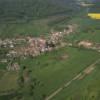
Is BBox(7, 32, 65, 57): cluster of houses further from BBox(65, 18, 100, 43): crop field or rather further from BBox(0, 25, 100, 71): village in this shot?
BBox(65, 18, 100, 43): crop field

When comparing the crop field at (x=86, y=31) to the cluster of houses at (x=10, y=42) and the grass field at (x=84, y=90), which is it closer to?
the cluster of houses at (x=10, y=42)

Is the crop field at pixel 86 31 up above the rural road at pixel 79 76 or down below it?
above

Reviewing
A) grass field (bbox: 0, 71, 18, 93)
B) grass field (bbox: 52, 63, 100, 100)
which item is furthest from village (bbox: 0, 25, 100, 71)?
grass field (bbox: 52, 63, 100, 100)

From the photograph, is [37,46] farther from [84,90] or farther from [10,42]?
[84,90]

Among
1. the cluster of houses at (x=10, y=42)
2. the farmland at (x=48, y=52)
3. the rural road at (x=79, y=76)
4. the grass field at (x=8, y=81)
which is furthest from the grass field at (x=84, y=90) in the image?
the cluster of houses at (x=10, y=42)

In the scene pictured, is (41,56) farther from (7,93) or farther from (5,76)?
(7,93)

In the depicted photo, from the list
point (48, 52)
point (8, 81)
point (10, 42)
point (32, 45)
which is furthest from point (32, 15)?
point (8, 81)
